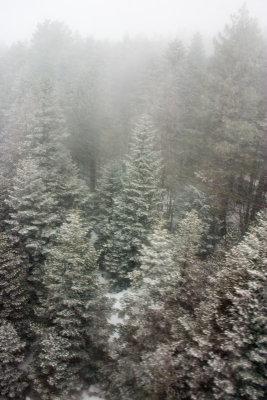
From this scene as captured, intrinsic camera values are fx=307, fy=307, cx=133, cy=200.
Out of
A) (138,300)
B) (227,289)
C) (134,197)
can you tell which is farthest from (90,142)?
(227,289)

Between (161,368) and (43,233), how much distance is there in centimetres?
1322

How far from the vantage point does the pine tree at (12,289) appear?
60.8 feet

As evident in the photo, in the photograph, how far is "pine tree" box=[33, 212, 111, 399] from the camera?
52.9 ft

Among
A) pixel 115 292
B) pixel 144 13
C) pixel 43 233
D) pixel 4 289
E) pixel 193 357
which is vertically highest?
pixel 144 13

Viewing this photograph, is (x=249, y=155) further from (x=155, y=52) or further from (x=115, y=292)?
(x=155, y=52)

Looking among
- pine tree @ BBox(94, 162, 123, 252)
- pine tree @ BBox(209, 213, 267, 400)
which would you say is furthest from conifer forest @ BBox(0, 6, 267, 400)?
pine tree @ BBox(94, 162, 123, 252)

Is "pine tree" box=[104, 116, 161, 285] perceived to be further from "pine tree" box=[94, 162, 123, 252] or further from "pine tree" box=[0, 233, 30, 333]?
"pine tree" box=[0, 233, 30, 333]

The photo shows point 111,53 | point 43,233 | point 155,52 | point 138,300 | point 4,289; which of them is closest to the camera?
point 138,300

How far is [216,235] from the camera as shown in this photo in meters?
22.7

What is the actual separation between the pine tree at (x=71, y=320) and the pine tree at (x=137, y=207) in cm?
454

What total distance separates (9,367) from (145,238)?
11.4m

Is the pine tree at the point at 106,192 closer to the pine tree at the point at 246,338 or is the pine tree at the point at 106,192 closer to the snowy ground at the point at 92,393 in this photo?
the snowy ground at the point at 92,393

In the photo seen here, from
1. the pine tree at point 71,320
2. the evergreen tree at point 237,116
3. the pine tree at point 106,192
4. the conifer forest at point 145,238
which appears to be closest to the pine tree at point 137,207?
the conifer forest at point 145,238

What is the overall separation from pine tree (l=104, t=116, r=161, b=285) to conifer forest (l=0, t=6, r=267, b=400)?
0.39ft
